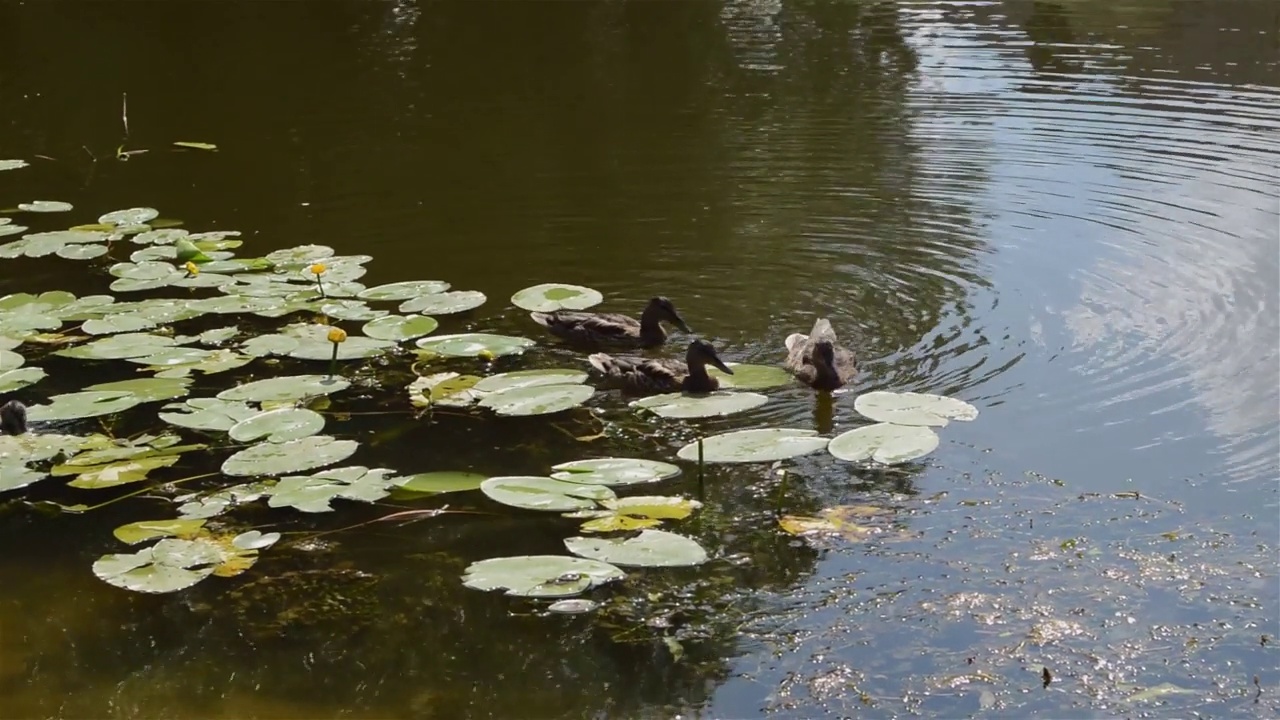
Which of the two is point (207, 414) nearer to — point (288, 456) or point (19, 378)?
point (288, 456)

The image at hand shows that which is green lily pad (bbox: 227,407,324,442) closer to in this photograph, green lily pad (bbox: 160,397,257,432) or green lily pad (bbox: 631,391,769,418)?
green lily pad (bbox: 160,397,257,432)

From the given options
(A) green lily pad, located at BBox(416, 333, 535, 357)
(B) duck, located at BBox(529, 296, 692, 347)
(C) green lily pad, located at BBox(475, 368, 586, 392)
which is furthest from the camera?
(B) duck, located at BBox(529, 296, 692, 347)

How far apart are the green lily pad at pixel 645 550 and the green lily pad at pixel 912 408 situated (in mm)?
1366

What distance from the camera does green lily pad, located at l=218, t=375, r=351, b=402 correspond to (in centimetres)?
646

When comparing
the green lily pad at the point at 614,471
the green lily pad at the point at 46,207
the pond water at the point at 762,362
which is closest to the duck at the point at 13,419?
the pond water at the point at 762,362

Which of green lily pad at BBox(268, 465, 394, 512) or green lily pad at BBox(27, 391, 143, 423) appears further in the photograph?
green lily pad at BBox(27, 391, 143, 423)

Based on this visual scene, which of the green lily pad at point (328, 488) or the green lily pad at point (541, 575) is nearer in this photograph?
the green lily pad at point (541, 575)

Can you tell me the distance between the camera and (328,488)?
18.1 feet

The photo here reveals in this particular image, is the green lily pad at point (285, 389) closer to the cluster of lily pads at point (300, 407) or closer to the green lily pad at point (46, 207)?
the cluster of lily pads at point (300, 407)

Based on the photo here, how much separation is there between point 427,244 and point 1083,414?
4.70 metres

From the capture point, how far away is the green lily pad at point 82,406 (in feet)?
20.5

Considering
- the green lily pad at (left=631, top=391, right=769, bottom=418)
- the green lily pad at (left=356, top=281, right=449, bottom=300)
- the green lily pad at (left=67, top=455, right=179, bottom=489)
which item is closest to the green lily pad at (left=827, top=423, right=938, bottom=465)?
the green lily pad at (left=631, top=391, right=769, bottom=418)

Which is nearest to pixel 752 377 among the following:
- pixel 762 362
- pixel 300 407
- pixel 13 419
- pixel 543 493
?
pixel 762 362

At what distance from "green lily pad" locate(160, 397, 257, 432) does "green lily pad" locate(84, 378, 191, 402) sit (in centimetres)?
9
